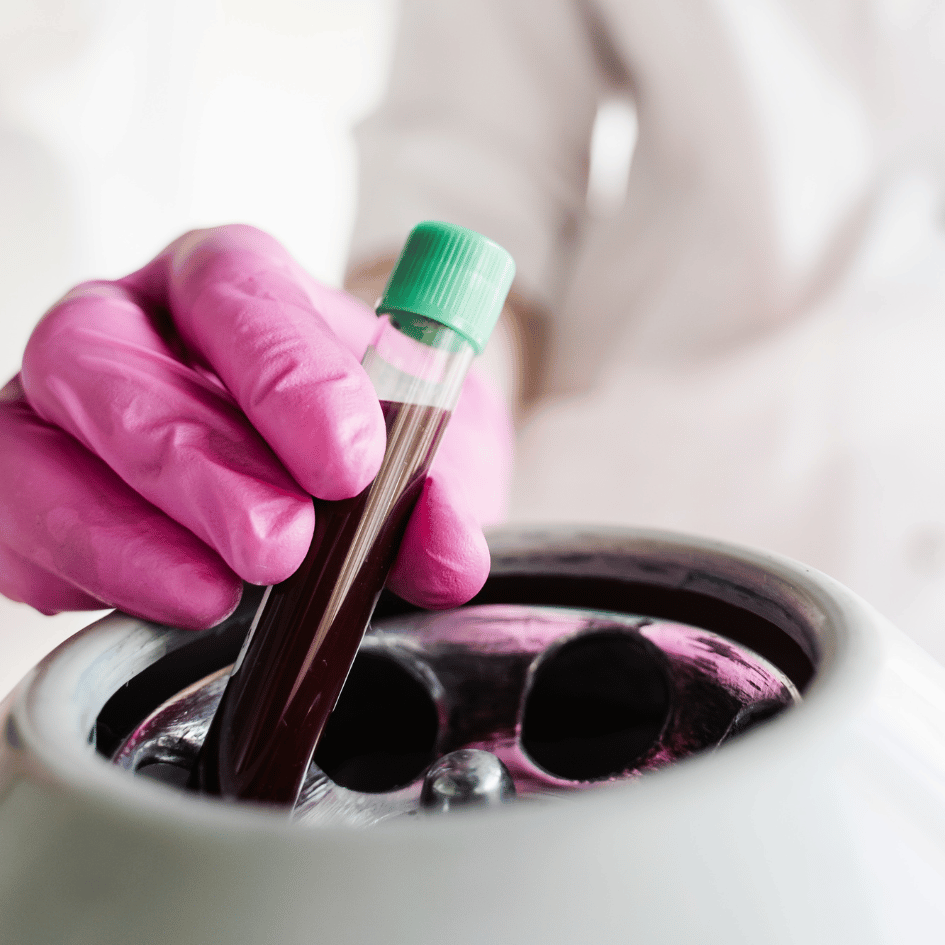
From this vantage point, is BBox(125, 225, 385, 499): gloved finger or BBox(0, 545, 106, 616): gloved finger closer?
BBox(125, 225, 385, 499): gloved finger

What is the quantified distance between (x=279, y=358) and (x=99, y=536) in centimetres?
10

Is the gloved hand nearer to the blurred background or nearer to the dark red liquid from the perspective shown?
the dark red liquid

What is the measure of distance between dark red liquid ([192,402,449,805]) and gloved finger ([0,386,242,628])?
0.04m

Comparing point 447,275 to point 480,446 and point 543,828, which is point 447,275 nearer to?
point 543,828

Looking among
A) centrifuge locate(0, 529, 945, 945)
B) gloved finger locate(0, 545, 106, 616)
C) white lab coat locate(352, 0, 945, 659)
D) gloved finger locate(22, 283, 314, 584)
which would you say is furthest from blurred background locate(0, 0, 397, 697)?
centrifuge locate(0, 529, 945, 945)

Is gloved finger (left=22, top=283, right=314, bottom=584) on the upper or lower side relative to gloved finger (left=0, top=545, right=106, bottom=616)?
upper

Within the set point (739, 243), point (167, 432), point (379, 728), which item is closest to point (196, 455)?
point (167, 432)

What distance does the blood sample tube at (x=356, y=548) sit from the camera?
0.79 feet

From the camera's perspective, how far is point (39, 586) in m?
0.38

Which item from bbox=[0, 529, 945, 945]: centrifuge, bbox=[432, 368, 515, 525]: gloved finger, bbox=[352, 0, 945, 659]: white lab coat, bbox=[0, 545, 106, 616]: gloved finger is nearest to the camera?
bbox=[0, 529, 945, 945]: centrifuge

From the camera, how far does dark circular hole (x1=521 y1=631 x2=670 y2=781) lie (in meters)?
0.30

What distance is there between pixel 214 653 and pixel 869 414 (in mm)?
590

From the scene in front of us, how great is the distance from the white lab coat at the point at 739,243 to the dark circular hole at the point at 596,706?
1.07 ft

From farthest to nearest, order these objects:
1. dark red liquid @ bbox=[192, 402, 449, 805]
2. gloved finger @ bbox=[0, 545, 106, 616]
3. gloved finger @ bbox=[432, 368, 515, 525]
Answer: gloved finger @ bbox=[432, 368, 515, 525] < gloved finger @ bbox=[0, 545, 106, 616] < dark red liquid @ bbox=[192, 402, 449, 805]
